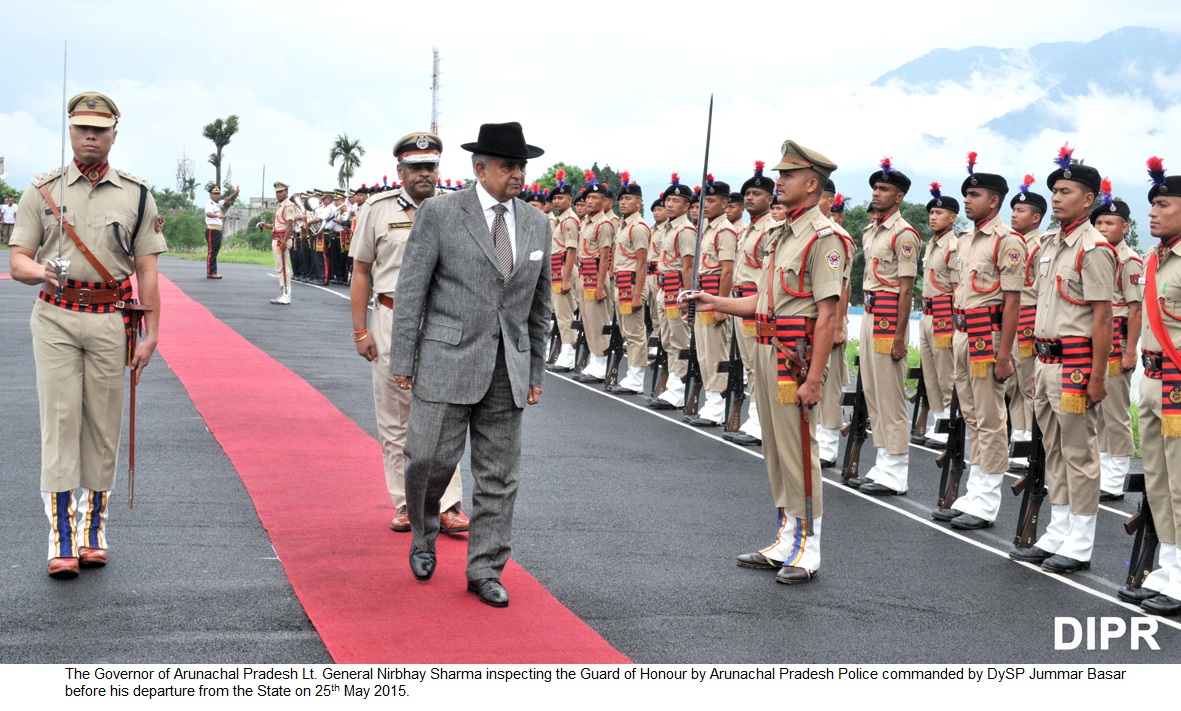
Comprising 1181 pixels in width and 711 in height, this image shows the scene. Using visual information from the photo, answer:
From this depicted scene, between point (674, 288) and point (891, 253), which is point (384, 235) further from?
point (674, 288)

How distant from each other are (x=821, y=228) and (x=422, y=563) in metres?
2.63

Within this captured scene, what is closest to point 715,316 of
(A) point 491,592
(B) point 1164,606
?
(B) point 1164,606

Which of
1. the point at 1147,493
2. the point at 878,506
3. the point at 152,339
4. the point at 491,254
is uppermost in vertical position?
the point at 491,254

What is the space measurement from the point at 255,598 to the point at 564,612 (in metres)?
1.37

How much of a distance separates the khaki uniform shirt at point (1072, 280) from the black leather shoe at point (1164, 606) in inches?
61.8

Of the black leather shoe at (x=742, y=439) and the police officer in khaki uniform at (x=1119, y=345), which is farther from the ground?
the police officer in khaki uniform at (x=1119, y=345)

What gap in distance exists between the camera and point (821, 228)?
Result: 6.54 meters

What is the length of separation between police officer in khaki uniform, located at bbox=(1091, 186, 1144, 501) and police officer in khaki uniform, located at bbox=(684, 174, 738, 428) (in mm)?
3435

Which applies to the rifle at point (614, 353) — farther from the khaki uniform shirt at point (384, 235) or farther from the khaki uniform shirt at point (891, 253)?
the khaki uniform shirt at point (384, 235)

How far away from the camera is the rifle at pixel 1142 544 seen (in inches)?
257

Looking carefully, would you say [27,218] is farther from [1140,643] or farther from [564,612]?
[1140,643]

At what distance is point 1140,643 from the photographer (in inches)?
224

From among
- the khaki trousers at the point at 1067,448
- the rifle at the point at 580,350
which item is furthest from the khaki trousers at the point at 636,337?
the khaki trousers at the point at 1067,448

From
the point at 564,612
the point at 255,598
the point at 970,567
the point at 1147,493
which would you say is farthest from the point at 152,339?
the point at 1147,493
